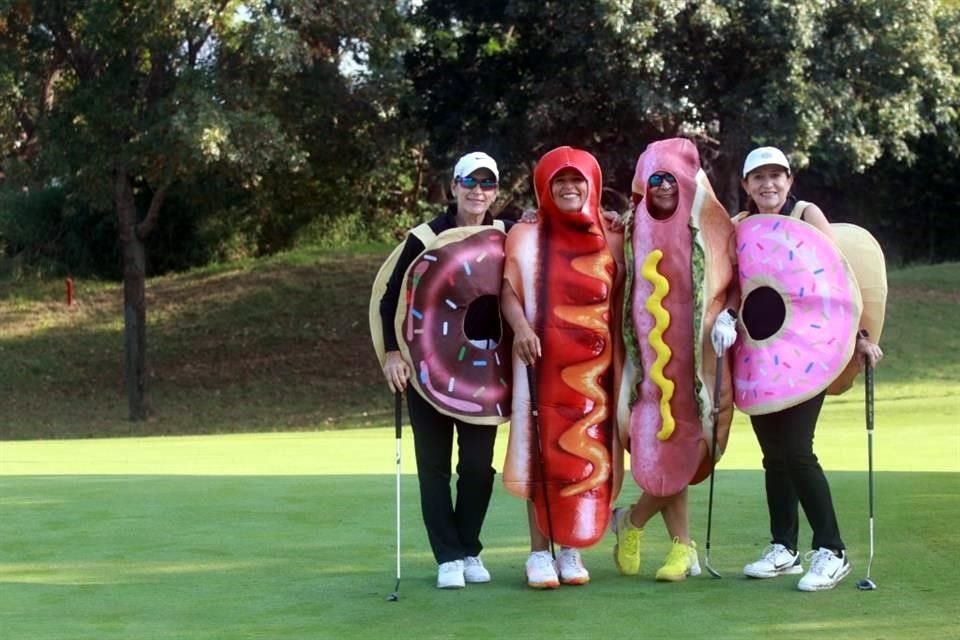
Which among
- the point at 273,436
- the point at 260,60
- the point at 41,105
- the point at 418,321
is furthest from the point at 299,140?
the point at 418,321

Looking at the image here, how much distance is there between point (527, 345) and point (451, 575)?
1.05 meters

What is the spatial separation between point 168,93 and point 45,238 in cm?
1291

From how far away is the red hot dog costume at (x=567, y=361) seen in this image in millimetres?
6883

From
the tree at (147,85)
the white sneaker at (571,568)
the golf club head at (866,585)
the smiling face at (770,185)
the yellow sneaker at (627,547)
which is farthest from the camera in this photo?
the tree at (147,85)

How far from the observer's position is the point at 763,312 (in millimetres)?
7008

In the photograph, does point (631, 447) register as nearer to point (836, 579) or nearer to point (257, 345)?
point (836, 579)

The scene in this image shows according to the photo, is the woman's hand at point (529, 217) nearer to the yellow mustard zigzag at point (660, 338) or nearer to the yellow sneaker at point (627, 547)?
the yellow mustard zigzag at point (660, 338)

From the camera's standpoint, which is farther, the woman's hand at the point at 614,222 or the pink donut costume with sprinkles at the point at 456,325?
the woman's hand at the point at 614,222

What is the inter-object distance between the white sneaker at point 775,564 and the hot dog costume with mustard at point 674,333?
0.47 m

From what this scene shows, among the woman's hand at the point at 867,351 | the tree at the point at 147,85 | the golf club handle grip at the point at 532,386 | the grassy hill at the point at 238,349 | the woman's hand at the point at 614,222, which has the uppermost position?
the tree at the point at 147,85

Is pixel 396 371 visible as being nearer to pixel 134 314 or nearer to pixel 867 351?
pixel 867 351

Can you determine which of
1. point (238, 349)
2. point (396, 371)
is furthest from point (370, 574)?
point (238, 349)

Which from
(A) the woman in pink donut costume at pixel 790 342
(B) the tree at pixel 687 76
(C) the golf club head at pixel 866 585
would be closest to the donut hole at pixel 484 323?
(A) the woman in pink donut costume at pixel 790 342

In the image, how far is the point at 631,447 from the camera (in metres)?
6.98
